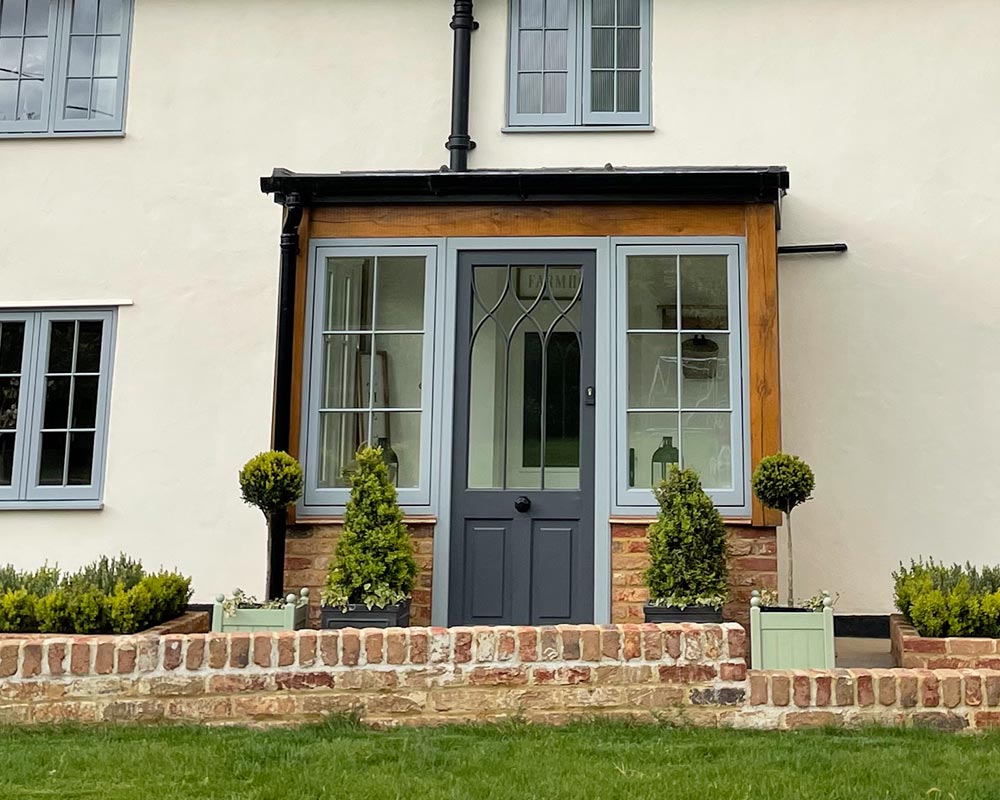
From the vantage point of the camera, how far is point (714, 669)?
188 inches

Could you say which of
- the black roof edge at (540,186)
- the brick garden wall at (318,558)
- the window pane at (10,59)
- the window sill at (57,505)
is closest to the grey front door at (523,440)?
the brick garden wall at (318,558)

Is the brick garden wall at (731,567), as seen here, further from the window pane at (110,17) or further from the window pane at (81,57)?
the window pane at (110,17)

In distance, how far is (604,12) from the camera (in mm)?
8508

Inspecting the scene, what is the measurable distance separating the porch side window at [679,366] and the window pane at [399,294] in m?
1.42

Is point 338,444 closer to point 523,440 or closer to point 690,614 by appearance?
point 523,440

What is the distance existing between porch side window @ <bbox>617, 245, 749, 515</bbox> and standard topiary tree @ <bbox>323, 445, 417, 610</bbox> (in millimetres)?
1556

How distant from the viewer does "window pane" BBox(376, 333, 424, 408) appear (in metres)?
7.26

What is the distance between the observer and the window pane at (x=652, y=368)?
23.2 feet

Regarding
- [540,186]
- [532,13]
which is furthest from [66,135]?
[540,186]

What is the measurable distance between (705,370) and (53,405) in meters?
5.17

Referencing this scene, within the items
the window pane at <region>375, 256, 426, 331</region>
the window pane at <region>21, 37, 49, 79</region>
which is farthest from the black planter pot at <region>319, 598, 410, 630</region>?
the window pane at <region>21, 37, 49, 79</region>

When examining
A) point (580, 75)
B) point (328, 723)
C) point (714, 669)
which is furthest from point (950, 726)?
point (580, 75)

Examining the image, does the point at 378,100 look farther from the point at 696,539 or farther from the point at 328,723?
the point at 328,723

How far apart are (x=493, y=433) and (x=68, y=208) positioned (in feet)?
13.7
